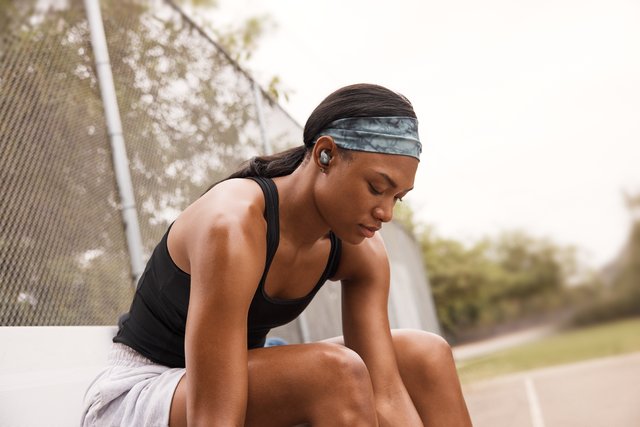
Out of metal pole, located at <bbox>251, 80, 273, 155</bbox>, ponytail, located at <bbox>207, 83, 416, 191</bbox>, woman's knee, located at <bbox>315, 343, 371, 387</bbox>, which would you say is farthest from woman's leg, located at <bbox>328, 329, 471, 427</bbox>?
metal pole, located at <bbox>251, 80, 273, 155</bbox>

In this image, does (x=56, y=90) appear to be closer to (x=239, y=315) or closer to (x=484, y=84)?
(x=239, y=315)

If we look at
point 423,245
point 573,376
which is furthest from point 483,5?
point 573,376

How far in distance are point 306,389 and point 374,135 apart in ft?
1.71

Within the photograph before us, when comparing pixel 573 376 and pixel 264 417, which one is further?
pixel 573 376

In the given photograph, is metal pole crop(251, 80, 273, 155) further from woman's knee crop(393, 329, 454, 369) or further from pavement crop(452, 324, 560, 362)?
pavement crop(452, 324, 560, 362)

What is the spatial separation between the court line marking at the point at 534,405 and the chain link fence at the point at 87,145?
2.89 meters

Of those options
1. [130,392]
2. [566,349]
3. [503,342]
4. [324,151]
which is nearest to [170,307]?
[130,392]

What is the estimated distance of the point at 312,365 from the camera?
1.47 meters

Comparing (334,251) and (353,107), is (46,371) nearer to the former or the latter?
(334,251)

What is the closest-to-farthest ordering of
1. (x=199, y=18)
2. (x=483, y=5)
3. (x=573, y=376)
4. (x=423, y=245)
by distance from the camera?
(x=199, y=18) < (x=573, y=376) < (x=423, y=245) < (x=483, y=5)

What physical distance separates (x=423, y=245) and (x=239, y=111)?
14422 mm

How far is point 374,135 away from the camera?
1627 mm

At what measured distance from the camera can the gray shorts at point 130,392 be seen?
1521 millimetres

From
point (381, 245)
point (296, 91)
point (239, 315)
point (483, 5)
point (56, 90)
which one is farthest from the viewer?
point (483, 5)
